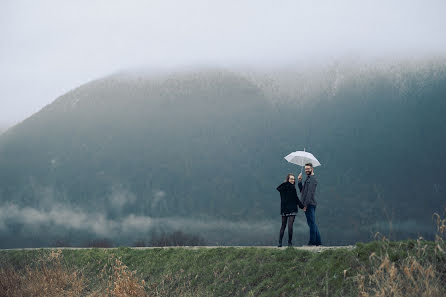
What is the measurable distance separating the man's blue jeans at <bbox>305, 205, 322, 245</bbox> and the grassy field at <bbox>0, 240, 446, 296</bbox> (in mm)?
1430

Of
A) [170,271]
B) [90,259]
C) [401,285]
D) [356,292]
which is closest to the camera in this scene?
[401,285]

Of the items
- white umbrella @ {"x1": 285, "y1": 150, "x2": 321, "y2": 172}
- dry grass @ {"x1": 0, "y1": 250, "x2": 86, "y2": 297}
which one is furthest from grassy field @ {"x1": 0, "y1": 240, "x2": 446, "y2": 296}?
white umbrella @ {"x1": 285, "y1": 150, "x2": 321, "y2": 172}

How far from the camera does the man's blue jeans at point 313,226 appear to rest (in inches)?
517

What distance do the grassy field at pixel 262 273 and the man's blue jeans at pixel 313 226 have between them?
1430 mm

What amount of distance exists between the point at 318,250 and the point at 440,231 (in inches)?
199

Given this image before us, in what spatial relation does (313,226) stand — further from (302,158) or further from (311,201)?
(302,158)

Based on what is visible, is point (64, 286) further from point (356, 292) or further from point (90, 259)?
point (356, 292)

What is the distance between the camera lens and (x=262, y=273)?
1121cm

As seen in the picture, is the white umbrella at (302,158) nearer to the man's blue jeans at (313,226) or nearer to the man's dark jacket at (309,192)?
the man's dark jacket at (309,192)

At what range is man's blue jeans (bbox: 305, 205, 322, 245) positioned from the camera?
13125mm

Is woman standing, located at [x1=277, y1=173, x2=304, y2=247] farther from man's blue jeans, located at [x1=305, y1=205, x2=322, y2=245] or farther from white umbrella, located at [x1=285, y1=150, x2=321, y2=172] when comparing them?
white umbrella, located at [x1=285, y1=150, x2=321, y2=172]

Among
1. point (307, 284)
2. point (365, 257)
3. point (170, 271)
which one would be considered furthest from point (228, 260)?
point (365, 257)

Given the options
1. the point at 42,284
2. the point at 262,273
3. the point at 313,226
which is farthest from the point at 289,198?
the point at 42,284

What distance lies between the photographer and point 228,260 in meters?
12.8
